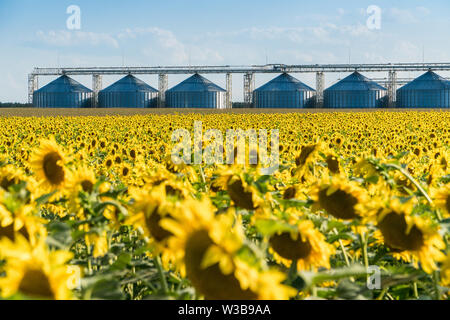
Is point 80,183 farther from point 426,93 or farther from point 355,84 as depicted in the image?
point 355,84

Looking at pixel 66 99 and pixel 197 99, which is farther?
pixel 66 99

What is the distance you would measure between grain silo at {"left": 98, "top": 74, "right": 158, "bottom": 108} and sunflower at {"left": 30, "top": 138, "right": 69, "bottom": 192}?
6859 centimetres

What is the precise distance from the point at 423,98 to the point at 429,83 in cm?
215

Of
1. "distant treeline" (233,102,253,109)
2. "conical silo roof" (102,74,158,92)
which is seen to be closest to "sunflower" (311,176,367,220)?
"distant treeline" (233,102,253,109)

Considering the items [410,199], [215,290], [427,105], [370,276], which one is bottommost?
[370,276]

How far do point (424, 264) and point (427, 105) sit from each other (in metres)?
68.1

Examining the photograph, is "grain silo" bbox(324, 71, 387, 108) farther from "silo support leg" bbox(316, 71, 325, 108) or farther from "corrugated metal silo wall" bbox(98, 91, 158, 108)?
"corrugated metal silo wall" bbox(98, 91, 158, 108)

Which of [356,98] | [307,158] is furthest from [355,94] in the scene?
[307,158]

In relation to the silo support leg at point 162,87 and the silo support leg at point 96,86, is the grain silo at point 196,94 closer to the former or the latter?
the silo support leg at point 162,87

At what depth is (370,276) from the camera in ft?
7.74

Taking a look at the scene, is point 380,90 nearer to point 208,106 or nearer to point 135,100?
point 208,106

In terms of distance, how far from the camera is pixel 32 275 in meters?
1.17
